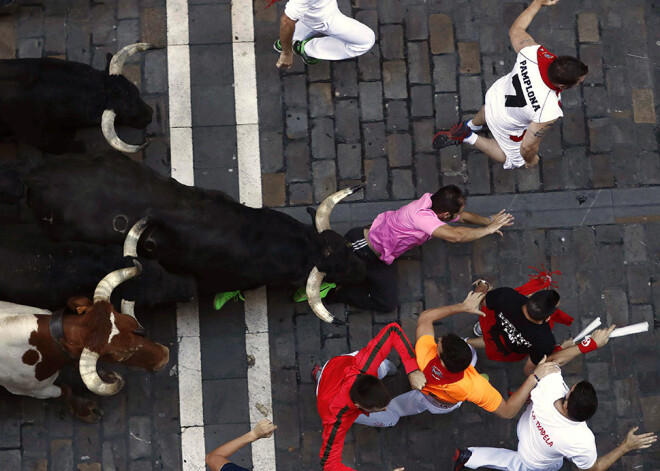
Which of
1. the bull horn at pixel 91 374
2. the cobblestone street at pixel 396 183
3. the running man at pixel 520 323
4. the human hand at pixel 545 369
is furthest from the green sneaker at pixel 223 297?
the human hand at pixel 545 369

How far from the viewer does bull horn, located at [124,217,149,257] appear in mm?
7383

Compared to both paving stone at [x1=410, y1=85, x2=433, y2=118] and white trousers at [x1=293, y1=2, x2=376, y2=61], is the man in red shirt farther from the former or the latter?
white trousers at [x1=293, y1=2, x2=376, y2=61]

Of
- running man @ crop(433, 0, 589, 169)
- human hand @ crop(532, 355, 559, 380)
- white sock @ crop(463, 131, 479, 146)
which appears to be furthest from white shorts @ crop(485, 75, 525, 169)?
human hand @ crop(532, 355, 559, 380)

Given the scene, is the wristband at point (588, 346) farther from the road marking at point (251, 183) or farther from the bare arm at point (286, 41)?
the bare arm at point (286, 41)

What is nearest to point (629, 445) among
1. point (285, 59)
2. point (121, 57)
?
point (285, 59)

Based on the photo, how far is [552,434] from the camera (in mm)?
7051

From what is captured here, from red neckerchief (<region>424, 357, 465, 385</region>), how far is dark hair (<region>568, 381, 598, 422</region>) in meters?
1.04

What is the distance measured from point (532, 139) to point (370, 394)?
3.43 m

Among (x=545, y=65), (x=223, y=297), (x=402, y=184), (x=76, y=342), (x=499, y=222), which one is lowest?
(x=76, y=342)

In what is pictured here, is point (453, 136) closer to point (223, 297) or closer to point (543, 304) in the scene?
point (543, 304)

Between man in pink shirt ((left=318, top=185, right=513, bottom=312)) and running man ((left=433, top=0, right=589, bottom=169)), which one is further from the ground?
running man ((left=433, top=0, right=589, bottom=169))

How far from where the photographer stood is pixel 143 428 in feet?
27.8

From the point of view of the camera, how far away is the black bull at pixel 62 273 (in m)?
7.60

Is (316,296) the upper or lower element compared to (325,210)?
lower
